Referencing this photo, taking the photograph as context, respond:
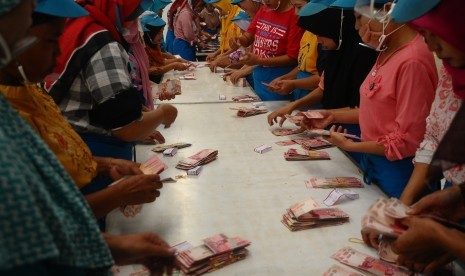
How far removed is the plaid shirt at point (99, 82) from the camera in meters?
1.64

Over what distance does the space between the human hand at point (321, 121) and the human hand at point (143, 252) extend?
1548 millimetres

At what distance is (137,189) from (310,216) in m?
0.71

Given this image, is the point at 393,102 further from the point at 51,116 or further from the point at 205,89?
the point at 205,89

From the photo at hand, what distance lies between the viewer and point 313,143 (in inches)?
100.0

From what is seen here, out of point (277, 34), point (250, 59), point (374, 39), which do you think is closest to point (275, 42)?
point (277, 34)

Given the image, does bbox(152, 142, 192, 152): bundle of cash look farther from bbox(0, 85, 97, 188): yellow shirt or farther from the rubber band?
the rubber band

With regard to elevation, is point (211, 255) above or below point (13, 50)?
below

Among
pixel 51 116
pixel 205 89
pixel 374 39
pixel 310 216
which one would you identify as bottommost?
pixel 205 89

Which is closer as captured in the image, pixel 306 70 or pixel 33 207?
pixel 33 207

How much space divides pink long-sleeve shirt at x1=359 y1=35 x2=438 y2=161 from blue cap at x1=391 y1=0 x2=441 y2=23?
0.48 m

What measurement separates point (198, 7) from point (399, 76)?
627cm

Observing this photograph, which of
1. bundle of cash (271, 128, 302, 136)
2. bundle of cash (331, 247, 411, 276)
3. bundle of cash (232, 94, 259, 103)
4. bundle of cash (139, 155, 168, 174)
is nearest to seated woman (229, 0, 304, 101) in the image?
bundle of cash (232, 94, 259, 103)

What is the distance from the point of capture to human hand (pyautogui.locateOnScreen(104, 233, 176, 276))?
1.16 m

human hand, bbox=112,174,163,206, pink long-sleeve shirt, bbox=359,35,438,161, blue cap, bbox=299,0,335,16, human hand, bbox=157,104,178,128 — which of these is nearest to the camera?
human hand, bbox=112,174,163,206
